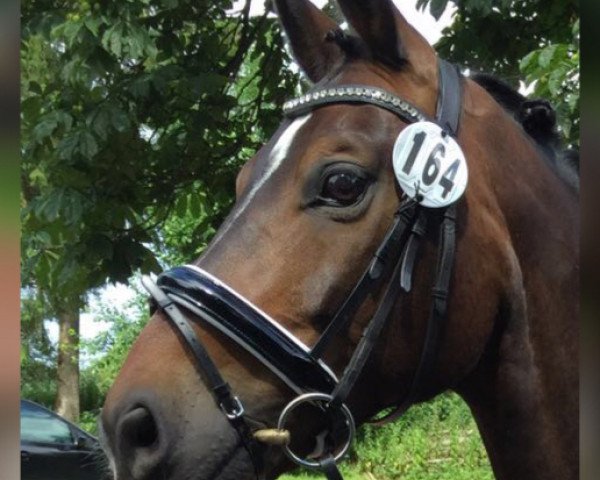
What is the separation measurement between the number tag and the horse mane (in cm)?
41

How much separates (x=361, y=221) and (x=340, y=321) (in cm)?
22

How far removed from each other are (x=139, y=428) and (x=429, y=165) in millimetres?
835

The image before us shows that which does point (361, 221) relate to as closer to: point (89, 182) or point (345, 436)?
point (345, 436)

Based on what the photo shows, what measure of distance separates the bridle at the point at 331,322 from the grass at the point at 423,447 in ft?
35.4

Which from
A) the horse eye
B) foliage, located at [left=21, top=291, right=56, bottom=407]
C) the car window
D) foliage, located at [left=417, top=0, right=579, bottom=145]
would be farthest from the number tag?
foliage, located at [left=21, top=291, right=56, bottom=407]

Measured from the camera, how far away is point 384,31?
2.20m

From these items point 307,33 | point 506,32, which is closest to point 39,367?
point 506,32

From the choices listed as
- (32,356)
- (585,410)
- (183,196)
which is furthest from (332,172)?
(32,356)

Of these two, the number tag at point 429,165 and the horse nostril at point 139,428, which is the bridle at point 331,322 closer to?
the number tag at point 429,165

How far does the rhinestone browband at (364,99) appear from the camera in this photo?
2113 mm

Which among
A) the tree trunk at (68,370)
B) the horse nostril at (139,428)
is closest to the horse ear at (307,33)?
the horse nostril at (139,428)

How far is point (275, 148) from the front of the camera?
2.12m

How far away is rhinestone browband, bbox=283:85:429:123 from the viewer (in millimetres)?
2113

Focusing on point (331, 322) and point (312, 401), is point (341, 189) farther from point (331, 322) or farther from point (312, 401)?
point (312, 401)
